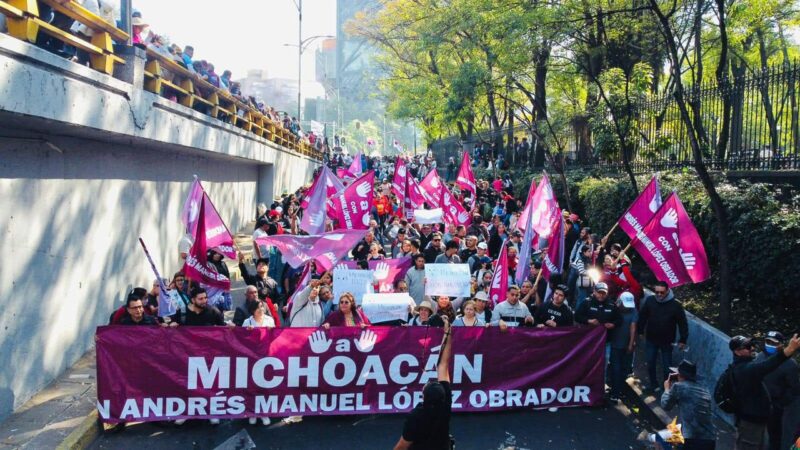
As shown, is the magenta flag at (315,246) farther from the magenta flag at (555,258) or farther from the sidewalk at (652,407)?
the sidewalk at (652,407)

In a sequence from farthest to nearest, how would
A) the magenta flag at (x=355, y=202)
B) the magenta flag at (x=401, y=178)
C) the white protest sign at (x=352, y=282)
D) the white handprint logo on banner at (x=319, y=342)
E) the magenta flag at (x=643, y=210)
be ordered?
the magenta flag at (x=401, y=178) < the magenta flag at (x=355, y=202) < the white protest sign at (x=352, y=282) < the magenta flag at (x=643, y=210) < the white handprint logo on banner at (x=319, y=342)

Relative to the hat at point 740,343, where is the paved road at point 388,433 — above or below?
below

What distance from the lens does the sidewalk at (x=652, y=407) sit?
7.77 metres

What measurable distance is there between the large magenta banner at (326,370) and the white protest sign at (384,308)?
1.09m

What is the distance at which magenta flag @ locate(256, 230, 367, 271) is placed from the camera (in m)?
9.35

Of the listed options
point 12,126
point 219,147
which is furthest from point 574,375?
point 219,147

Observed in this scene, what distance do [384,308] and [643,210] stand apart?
3825 millimetres

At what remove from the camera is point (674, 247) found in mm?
8586

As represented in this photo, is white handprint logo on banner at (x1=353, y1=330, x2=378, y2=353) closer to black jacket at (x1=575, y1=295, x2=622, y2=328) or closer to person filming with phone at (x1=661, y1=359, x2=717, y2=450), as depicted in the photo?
black jacket at (x1=575, y1=295, x2=622, y2=328)

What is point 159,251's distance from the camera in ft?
47.2

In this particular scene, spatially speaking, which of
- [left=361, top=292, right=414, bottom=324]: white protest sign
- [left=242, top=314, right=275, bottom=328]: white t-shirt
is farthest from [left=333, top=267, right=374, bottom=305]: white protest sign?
[left=242, top=314, right=275, bottom=328]: white t-shirt

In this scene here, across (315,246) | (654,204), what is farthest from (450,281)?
(654,204)

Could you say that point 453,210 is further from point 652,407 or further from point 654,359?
point 652,407

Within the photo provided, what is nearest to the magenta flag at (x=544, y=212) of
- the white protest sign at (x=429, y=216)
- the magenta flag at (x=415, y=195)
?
the white protest sign at (x=429, y=216)
